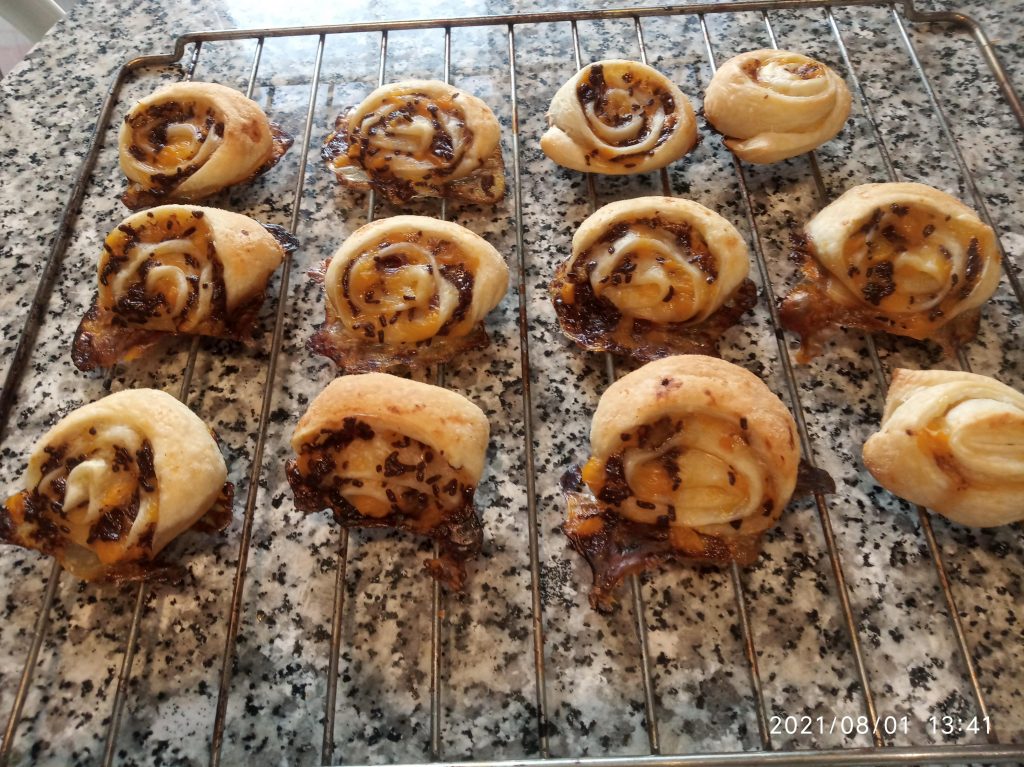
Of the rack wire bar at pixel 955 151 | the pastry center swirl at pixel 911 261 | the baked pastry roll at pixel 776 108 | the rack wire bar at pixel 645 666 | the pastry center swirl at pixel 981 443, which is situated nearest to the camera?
the rack wire bar at pixel 645 666

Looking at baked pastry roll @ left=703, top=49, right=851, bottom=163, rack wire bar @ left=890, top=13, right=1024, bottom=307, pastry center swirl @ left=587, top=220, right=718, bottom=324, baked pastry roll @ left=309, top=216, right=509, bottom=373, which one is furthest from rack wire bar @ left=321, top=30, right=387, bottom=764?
rack wire bar @ left=890, top=13, right=1024, bottom=307

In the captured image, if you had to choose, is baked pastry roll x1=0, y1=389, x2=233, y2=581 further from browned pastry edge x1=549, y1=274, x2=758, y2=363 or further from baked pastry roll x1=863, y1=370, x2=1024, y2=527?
baked pastry roll x1=863, y1=370, x2=1024, y2=527

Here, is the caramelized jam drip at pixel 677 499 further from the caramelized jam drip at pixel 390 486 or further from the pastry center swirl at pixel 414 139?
the pastry center swirl at pixel 414 139

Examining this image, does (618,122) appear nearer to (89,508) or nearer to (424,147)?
(424,147)

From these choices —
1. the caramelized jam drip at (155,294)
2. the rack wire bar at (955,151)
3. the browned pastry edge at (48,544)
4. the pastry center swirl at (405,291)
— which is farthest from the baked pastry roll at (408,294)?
the rack wire bar at (955,151)

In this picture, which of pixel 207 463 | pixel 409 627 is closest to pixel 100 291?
pixel 207 463

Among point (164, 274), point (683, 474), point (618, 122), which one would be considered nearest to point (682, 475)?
point (683, 474)
